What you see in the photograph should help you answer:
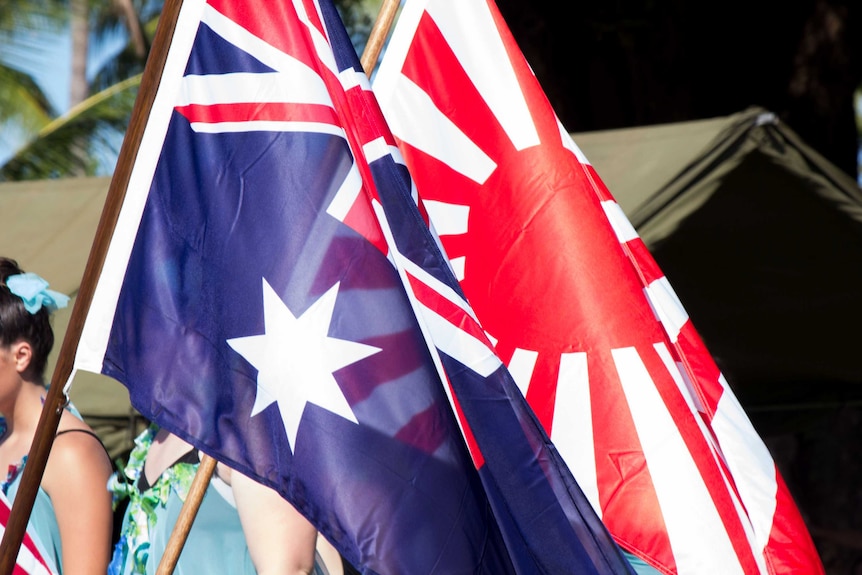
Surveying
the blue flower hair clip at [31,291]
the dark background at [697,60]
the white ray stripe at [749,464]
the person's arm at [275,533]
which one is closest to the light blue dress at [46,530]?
the blue flower hair clip at [31,291]

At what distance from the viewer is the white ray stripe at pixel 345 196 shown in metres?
1.94

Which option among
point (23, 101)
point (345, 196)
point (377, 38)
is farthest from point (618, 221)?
point (23, 101)

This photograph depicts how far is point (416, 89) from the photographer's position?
2.90 metres

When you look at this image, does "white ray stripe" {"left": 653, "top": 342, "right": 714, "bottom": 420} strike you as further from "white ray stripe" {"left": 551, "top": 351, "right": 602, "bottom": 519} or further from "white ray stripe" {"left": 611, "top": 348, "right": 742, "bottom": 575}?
"white ray stripe" {"left": 551, "top": 351, "right": 602, "bottom": 519}

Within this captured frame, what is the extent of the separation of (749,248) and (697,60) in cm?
194

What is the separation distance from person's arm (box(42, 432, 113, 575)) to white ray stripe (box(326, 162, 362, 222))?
783 mm

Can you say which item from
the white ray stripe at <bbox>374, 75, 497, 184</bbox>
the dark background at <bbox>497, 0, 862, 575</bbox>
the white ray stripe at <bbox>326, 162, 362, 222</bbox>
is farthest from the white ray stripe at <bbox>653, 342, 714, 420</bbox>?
the dark background at <bbox>497, 0, 862, 575</bbox>

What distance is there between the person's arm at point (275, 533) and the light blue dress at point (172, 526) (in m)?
0.30

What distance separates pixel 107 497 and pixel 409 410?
2.58 ft

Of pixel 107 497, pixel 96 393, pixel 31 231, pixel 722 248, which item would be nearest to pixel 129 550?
pixel 107 497

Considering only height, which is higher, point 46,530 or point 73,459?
point 73,459

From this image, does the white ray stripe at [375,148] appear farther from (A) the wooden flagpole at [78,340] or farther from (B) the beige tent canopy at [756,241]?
(B) the beige tent canopy at [756,241]

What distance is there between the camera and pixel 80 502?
88.3 inches

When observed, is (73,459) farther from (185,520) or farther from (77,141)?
(77,141)
